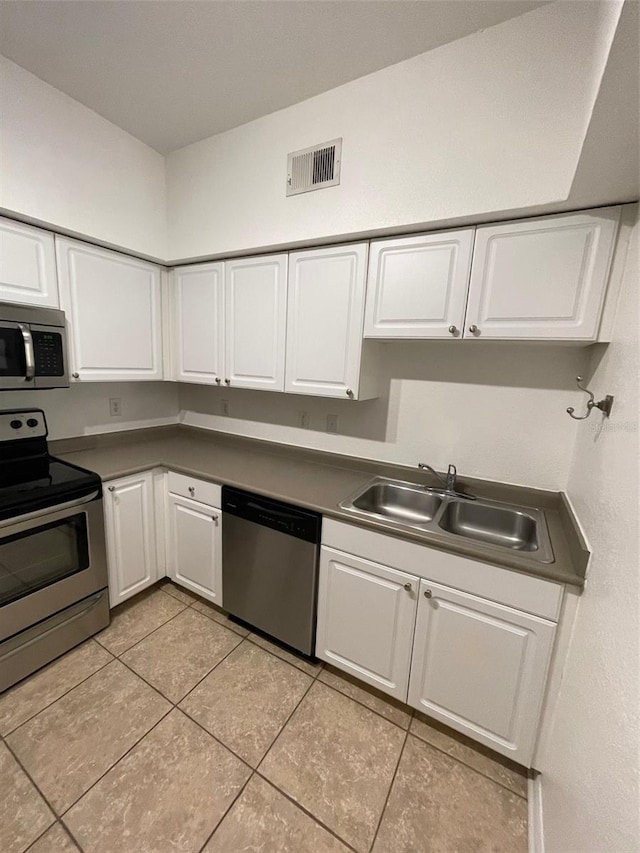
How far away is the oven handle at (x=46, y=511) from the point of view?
4.78 feet

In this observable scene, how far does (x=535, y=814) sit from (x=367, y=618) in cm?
81

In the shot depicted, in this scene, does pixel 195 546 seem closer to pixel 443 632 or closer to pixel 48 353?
pixel 48 353

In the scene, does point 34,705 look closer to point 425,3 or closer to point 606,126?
point 606,126

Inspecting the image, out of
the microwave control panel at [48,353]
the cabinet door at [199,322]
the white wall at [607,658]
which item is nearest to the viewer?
the white wall at [607,658]

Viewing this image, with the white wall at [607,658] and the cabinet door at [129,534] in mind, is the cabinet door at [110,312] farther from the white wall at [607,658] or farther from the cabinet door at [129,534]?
the white wall at [607,658]

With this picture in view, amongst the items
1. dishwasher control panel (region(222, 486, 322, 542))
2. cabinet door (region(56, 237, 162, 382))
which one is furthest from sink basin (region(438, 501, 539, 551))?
cabinet door (region(56, 237, 162, 382))

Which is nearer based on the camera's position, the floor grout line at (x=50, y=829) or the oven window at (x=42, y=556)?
the floor grout line at (x=50, y=829)

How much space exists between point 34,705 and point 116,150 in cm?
278

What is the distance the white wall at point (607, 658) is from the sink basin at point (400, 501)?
2.15ft

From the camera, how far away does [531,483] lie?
1674 millimetres

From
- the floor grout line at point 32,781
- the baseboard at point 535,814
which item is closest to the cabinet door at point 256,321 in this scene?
the floor grout line at point 32,781

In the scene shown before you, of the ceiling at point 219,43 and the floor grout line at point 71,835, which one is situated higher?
the ceiling at point 219,43

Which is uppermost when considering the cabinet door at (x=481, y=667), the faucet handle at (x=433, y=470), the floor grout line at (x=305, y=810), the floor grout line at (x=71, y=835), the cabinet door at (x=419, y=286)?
the cabinet door at (x=419, y=286)

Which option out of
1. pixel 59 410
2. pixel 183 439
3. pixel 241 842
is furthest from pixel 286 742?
pixel 59 410
